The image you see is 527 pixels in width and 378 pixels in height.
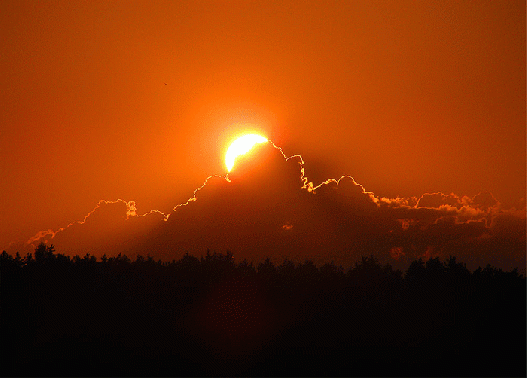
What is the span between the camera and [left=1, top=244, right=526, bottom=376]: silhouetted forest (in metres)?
53.2

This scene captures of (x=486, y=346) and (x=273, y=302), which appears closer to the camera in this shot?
(x=486, y=346)

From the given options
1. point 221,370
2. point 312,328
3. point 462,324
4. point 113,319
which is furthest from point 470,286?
point 113,319

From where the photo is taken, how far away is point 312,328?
59312 millimetres

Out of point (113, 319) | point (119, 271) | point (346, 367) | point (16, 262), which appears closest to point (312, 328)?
point (346, 367)

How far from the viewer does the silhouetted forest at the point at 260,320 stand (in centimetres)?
5319

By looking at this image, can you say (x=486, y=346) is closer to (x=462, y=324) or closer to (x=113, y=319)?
(x=462, y=324)

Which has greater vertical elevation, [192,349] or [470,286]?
[470,286]

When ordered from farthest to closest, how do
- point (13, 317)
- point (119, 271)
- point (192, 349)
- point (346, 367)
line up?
point (119, 271) → point (13, 317) → point (192, 349) → point (346, 367)

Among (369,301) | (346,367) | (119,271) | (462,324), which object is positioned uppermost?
(119,271)

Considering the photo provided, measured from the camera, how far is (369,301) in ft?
214

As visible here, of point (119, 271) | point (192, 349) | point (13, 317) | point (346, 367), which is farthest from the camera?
point (119, 271)

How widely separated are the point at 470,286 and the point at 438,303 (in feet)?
18.3

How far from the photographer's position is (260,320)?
6250cm

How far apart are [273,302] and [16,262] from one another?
29.7 m
